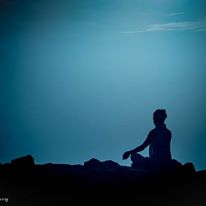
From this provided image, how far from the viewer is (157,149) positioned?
4105 millimetres

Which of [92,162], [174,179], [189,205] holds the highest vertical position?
[92,162]

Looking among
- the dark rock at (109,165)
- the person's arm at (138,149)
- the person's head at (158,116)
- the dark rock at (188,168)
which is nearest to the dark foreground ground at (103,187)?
the dark rock at (188,168)

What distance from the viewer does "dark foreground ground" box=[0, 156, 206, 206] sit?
146 inches

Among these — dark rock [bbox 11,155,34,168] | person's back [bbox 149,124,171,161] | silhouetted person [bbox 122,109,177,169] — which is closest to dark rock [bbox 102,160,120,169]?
silhouetted person [bbox 122,109,177,169]

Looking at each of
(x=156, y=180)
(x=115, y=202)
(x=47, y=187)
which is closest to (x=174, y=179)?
(x=156, y=180)

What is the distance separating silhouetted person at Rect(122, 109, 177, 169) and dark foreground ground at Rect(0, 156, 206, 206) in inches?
7.1

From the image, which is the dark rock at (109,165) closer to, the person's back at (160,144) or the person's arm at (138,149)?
the person's arm at (138,149)

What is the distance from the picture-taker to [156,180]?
3.85 meters

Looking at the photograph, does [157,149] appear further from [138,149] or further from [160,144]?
[138,149]

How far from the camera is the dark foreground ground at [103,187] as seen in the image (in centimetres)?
371

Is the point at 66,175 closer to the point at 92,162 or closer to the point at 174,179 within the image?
the point at 92,162

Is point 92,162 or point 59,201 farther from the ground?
point 92,162

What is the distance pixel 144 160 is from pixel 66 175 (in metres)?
0.76

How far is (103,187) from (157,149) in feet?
2.40
